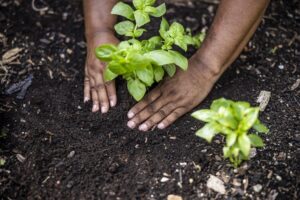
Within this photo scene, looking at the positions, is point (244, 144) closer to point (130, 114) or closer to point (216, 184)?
point (216, 184)

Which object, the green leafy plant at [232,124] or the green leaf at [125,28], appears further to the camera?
the green leaf at [125,28]

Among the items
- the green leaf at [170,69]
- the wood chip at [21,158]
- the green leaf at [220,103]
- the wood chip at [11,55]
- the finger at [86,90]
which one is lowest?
the wood chip at [21,158]

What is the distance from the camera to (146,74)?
197cm

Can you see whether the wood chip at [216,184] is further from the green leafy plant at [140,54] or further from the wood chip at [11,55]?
the wood chip at [11,55]

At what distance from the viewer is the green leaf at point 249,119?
1.65 m

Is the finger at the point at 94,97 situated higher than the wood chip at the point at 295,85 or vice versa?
the wood chip at the point at 295,85

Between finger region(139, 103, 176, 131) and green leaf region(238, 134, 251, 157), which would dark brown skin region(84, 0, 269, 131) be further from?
green leaf region(238, 134, 251, 157)

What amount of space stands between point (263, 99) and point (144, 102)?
1.89 ft

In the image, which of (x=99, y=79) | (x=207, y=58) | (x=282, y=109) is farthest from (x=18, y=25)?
(x=282, y=109)

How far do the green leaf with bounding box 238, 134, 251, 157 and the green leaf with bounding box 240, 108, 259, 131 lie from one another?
0.03 meters

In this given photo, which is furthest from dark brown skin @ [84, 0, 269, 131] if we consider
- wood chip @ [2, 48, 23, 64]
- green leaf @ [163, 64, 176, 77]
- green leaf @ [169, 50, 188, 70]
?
wood chip @ [2, 48, 23, 64]

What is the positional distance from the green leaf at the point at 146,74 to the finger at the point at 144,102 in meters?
0.24

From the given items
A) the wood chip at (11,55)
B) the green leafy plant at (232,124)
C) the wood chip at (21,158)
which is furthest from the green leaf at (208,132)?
the wood chip at (11,55)

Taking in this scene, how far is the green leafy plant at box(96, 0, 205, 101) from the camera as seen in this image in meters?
1.92
